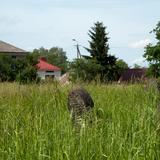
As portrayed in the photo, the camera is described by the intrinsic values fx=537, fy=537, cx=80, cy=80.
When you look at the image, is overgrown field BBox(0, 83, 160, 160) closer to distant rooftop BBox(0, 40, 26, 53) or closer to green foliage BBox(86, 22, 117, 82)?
green foliage BBox(86, 22, 117, 82)

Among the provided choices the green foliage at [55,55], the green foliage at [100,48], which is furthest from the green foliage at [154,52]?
the green foliage at [55,55]

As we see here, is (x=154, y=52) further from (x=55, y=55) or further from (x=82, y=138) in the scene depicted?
(x=55, y=55)

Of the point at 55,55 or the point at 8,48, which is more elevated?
the point at 55,55

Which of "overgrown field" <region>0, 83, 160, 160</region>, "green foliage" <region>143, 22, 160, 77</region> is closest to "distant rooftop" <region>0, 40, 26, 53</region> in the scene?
"green foliage" <region>143, 22, 160, 77</region>

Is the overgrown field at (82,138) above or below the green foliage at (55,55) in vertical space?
below

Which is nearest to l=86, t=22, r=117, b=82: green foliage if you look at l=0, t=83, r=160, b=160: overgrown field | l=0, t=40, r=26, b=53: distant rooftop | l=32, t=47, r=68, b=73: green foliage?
l=0, t=40, r=26, b=53: distant rooftop

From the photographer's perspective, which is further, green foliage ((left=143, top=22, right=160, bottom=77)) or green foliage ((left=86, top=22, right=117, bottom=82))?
green foliage ((left=86, top=22, right=117, bottom=82))

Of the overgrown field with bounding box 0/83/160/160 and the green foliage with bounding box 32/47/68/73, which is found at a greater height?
the green foliage with bounding box 32/47/68/73

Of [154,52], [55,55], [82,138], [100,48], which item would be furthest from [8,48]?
[82,138]

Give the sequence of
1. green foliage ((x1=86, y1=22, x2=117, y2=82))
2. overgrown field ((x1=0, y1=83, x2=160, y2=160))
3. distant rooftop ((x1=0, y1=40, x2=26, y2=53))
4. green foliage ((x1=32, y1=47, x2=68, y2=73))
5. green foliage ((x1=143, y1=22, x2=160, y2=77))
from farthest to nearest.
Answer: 1. green foliage ((x1=32, y1=47, x2=68, y2=73))
2. distant rooftop ((x1=0, y1=40, x2=26, y2=53))
3. green foliage ((x1=86, y1=22, x2=117, y2=82))
4. green foliage ((x1=143, y1=22, x2=160, y2=77))
5. overgrown field ((x1=0, y1=83, x2=160, y2=160))

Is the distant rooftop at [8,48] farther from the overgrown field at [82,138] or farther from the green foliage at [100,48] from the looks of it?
the overgrown field at [82,138]

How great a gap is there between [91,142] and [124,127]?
0.75 meters

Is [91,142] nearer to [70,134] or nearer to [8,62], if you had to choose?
[70,134]

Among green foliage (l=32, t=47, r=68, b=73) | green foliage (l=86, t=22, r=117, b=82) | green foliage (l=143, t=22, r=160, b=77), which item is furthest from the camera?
green foliage (l=32, t=47, r=68, b=73)
